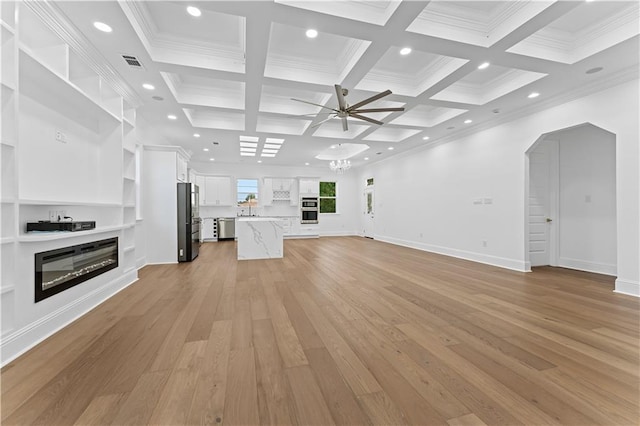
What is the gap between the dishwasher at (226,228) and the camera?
9789 millimetres

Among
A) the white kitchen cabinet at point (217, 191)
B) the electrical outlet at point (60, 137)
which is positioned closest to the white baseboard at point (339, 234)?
the white kitchen cabinet at point (217, 191)

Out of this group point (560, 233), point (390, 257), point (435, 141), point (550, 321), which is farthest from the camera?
point (435, 141)

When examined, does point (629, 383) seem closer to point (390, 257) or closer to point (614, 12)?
point (614, 12)

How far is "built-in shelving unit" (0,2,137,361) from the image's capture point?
2002 millimetres

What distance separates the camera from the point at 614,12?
2.89 meters

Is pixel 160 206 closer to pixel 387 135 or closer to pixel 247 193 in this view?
pixel 247 193

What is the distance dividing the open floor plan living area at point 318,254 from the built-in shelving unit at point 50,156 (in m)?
0.02

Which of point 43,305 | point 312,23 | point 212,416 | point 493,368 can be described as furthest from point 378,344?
point 312,23

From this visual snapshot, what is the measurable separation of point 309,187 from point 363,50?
7654mm

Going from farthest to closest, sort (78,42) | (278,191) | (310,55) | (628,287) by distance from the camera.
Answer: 1. (278,191)
2. (310,55)
3. (628,287)
4. (78,42)

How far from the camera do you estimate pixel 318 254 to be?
663 centimetres

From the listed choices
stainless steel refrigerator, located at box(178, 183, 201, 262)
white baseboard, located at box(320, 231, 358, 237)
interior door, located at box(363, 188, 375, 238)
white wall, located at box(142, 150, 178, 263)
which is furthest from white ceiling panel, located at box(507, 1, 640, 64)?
white baseboard, located at box(320, 231, 358, 237)

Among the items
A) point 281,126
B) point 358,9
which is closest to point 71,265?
point 358,9

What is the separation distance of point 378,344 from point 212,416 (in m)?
1.29
